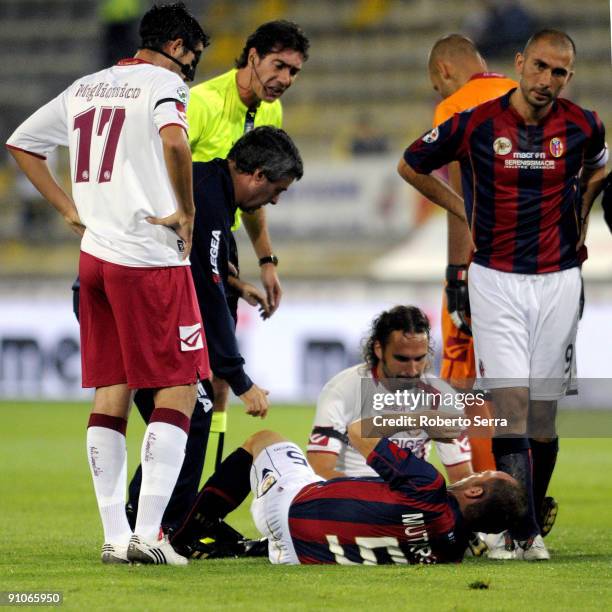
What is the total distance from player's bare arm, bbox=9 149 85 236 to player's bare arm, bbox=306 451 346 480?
121 centimetres

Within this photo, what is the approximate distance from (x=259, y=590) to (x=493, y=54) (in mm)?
13177

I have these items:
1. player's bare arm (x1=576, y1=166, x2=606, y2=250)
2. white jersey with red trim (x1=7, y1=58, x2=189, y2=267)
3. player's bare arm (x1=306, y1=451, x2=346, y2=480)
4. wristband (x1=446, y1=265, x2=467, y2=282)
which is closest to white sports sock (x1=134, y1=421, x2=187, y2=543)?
white jersey with red trim (x1=7, y1=58, x2=189, y2=267)

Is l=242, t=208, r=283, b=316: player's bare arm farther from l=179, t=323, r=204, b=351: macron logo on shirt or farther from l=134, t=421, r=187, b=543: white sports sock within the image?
l=134, t=421, r=187, b=543: white sports sock

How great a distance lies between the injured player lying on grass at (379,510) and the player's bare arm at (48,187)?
43.8 inches

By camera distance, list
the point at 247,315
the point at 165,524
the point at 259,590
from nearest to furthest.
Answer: the point at 259,590 → the point at 165,524 → the point at 247,315

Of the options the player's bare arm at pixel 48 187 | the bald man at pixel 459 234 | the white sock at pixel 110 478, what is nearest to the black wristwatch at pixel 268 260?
the bald man at pixel 459 234

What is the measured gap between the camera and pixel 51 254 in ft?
55.2

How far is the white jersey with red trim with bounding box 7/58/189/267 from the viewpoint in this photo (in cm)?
463

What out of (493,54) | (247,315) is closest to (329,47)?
(493,54)

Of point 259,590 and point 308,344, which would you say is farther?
point 308,344

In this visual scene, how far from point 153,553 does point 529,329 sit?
1.60 m

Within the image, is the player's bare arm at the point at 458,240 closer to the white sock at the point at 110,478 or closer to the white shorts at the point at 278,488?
the white shorts at the point at 278,488

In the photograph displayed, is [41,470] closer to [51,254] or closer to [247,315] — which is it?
[247,315]

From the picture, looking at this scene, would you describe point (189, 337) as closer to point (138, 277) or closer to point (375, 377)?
point (138, 277)
